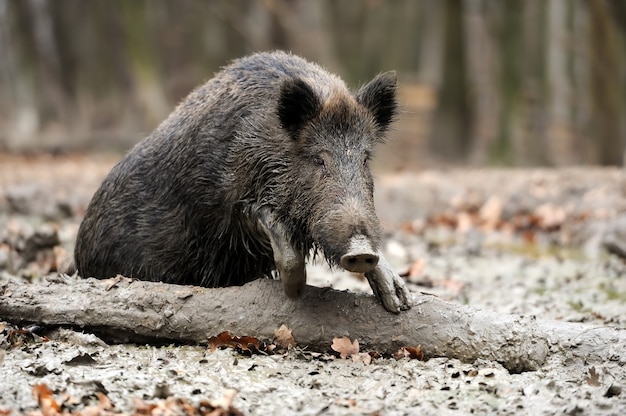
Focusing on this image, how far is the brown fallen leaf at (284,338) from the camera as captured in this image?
5.19 metres

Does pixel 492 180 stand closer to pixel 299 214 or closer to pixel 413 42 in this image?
pixel 299 214

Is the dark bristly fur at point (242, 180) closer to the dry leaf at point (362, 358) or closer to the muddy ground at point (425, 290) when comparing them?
the dry leaf at point (362, 358)

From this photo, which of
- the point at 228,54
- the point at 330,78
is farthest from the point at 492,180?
the point at 228,54

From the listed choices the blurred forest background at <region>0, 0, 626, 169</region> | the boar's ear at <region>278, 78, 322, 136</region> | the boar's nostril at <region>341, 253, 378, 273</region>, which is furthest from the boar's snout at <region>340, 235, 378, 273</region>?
the blurred forest background at <region>0, 0, 626, 169</region>

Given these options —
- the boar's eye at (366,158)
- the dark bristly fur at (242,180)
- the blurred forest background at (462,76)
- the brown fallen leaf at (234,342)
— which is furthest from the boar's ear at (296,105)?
the blurred forest background at (462,76)

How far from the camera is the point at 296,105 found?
543 centimetres

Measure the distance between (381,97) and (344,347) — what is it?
1686 millimetres

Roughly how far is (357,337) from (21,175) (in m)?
11.3

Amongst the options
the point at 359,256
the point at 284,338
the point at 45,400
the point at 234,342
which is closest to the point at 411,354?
the point at 284,338

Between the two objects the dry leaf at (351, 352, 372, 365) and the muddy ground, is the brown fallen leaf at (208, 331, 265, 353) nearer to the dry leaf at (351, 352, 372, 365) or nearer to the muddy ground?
the muddy ground

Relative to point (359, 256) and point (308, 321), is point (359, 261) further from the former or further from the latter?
point (308, 321)

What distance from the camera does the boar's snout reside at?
4.61 metres

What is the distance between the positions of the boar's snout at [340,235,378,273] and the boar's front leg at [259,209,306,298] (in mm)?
680

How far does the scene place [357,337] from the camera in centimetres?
522
